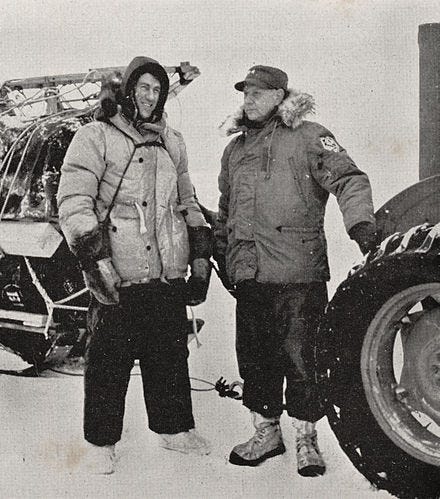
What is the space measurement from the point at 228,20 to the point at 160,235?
3.35ft

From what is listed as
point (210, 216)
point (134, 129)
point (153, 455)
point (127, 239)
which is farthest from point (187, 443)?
point (134, 129)

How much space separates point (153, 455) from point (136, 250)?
0.86 meters

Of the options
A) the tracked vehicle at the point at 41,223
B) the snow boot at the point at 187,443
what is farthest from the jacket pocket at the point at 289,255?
the tracked vehicle at the point at 41,223

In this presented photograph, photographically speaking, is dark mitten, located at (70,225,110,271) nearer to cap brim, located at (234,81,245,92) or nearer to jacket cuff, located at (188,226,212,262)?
jacket cuff, located at (188,226,212,262)

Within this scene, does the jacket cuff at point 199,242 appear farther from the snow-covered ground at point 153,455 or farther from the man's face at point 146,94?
the snow-covered ground at point 153,455

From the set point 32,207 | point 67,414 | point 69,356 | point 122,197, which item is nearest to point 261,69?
point 122,197

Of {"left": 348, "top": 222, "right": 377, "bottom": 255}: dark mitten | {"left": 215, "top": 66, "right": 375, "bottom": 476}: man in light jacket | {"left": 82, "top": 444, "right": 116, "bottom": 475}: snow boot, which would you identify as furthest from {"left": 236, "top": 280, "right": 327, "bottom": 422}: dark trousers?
{"left": 82, "top": 444, "right": 116, "bottom": 475}: snow boot

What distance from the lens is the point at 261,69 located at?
10.4 ft

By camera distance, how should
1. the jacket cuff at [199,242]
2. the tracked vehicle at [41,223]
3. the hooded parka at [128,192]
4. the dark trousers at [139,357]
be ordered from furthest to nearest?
1. the tracked vehicle at [41,223]
2. the jacket cuff at [199,242]
3. the dark trousers at [139,357]
4. the hooded parka at [128,192]

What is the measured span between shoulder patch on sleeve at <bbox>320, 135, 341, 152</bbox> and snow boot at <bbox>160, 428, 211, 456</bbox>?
4.22ft

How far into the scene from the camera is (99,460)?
10.3 feet

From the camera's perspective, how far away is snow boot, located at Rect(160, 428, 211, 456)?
10.8 feet

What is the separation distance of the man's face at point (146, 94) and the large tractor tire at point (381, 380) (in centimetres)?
111

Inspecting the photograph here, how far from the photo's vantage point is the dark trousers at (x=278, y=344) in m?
3.12
